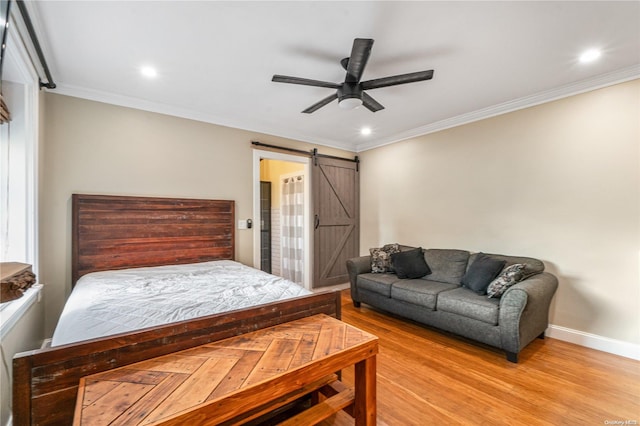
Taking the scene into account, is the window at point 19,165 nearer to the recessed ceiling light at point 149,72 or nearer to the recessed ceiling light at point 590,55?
the recessed ceiling light at point 149,72

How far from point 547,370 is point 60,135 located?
5.08m

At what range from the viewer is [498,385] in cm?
216

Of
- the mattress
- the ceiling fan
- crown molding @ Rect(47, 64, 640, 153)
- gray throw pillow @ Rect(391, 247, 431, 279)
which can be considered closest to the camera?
the mattress

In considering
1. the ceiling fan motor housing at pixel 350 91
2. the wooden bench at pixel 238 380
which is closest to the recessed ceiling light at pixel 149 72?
the ceiling fan motor housing at pixel 350 91

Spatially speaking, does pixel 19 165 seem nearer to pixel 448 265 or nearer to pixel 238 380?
pixel 238 380

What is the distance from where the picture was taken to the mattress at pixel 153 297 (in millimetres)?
1525

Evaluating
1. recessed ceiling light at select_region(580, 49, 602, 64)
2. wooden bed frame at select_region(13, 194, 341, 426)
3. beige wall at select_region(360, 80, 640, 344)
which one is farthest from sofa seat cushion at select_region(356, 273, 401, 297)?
recessed ceiling light at select_region(580, 49, 602, 64)

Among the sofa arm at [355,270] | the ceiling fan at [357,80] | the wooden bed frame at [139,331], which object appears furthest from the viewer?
the sofa arm at [355,270]

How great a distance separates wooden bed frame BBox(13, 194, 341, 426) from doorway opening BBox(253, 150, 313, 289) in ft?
2.72

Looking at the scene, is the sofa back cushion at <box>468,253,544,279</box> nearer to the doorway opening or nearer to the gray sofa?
the gray sofa

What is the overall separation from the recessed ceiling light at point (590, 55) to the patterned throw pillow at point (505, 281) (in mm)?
1927

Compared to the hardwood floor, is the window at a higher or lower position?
higher

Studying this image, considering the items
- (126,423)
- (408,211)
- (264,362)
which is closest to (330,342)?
(264,362)

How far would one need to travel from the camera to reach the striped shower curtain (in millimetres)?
4871
